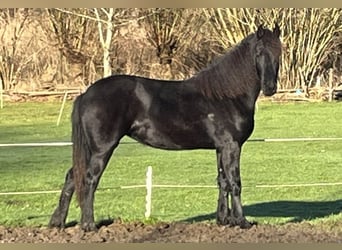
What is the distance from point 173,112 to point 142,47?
732 inches

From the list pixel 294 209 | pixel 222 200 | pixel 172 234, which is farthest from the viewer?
pixel 294 209

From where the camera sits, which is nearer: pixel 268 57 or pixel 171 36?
pixel 268 57

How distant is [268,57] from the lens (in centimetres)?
485

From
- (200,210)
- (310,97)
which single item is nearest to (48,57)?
(310,97)

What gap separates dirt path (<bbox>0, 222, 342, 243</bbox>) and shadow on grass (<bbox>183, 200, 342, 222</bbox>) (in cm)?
155

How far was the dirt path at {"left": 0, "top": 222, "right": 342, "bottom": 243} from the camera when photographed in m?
4.57

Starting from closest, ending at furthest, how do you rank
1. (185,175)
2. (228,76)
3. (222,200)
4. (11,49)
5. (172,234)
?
(172,234) → (228,76) → (222,200) → (185,175) → (11,49)

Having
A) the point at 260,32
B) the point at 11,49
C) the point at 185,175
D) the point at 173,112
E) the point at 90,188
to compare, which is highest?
the point at 11,49

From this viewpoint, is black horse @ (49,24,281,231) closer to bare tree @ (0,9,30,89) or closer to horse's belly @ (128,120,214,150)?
horse's belly @ (128,120,214,150)

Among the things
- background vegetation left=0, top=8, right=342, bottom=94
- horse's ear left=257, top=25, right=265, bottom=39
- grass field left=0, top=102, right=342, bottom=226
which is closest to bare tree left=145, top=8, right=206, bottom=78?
background vegetation left=0, top=8, right=342, bottom=94

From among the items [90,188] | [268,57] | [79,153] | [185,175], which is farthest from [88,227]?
[185,175]

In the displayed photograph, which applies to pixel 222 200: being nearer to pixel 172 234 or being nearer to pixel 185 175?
pixel 172 234

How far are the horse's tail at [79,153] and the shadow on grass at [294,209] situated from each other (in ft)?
6.43

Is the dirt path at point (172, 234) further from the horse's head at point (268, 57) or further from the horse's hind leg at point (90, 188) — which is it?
the horse's head at point (268, 57)
